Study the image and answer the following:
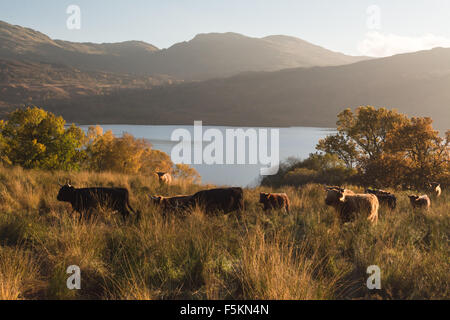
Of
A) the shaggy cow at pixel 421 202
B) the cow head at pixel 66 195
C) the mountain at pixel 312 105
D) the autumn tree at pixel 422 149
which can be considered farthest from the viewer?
the mountain at pixel 312 105

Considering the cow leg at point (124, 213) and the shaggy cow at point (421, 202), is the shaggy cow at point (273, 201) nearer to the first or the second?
the cow leg at point (124, 213)

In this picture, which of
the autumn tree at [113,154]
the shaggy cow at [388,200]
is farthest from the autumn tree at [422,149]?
the autumn tree at [113,154]

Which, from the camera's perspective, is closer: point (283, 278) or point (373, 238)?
point (283, 278)

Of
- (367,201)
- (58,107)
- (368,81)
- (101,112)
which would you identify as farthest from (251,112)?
(367,201)

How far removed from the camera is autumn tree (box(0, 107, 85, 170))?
18.3 m

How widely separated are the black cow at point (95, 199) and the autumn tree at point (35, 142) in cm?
1354

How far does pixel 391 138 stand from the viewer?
23344 millimetres

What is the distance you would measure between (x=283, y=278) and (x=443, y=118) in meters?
155

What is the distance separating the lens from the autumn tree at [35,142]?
59.9ft

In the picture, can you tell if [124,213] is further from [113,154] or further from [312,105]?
[312,105]

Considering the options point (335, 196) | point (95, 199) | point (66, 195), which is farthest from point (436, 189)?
point (66, 195)

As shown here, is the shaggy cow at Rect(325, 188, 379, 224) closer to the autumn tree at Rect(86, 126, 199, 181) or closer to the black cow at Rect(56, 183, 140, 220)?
the black cow at Rect(56, 183, 140, 220)

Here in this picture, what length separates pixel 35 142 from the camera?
1797 cm

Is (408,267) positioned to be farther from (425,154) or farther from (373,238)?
(425,154)
